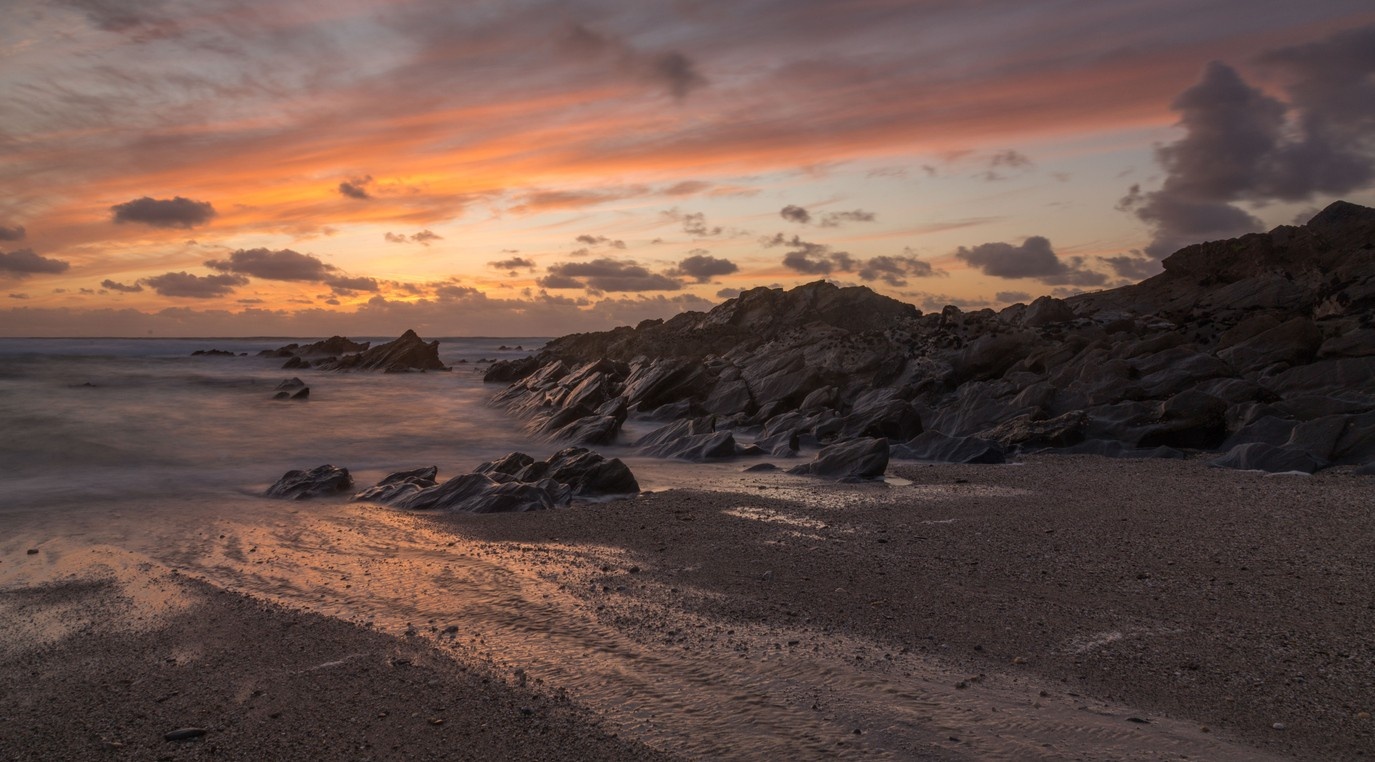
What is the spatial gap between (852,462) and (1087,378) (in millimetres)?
7967

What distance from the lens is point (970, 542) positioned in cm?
894

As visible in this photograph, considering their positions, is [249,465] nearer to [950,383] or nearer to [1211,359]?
[950,383]

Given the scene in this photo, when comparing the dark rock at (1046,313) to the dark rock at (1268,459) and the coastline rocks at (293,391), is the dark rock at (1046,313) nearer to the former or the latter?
the dark rock at (1268,459)

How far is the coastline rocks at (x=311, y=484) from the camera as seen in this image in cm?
1341

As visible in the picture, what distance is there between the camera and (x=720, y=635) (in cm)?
627

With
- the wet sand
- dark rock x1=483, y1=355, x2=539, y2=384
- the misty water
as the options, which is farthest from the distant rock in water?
dark rock x1=483, y1=355, x2=539, y2=384

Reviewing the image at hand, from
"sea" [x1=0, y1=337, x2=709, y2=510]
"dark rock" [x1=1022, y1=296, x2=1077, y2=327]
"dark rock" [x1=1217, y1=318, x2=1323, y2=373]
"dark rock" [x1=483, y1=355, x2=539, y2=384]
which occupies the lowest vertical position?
"sea" [x1=0, y1=337, x2=709, y2=510]

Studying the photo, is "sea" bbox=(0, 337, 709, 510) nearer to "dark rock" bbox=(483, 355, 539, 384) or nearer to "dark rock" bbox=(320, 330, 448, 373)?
"dark rock" bbox=(483, 355, 539, 384)

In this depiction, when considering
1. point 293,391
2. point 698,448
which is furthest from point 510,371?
point 698,448

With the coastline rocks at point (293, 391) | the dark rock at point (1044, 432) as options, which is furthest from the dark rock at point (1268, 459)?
the coastline rocks at point (293, 391)

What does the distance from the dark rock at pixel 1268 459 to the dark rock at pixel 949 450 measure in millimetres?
3399

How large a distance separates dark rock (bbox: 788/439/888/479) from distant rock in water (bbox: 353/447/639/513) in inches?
127

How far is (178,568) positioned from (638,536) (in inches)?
193

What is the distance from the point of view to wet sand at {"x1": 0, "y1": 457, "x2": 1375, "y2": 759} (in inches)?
186
